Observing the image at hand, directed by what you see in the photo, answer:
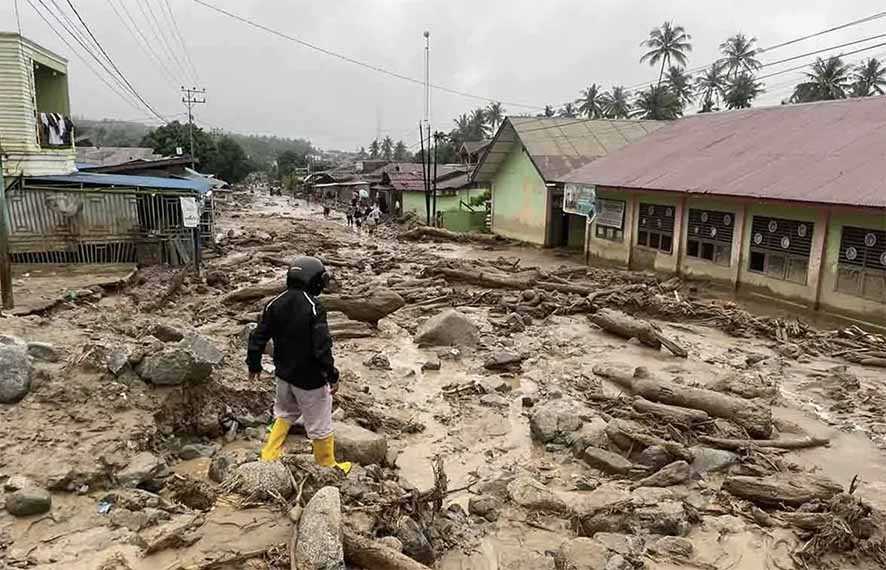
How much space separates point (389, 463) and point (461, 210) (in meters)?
29.0

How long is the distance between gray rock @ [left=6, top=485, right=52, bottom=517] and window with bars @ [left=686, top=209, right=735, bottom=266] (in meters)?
15.6

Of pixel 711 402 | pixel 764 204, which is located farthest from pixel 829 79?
pixel 711 402

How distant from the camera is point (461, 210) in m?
34.7

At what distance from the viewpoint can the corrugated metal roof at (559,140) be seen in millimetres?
25562

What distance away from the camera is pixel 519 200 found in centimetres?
2800

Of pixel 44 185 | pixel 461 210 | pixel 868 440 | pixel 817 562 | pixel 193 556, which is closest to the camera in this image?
pixel 193 556

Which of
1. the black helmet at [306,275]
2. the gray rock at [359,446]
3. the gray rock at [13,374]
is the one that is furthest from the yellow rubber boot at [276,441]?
the gray rock at [13,374]

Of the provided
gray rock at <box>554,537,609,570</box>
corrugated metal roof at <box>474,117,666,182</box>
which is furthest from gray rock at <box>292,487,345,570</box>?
corrugated metal roof at <box>474,117,666,182</box>

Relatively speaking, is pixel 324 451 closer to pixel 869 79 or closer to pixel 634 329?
pixel 634 329

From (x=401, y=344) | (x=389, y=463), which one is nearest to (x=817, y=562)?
(x=389, y=463)

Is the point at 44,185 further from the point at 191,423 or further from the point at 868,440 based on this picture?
the point at 868,440

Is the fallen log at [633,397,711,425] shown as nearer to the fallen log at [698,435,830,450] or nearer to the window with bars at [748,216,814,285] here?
the fallen log at [698,435,830,450]

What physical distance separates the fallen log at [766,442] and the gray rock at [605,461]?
1047mm

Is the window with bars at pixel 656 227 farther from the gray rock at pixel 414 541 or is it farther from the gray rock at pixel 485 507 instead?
the gray rock at pixel 414 541
